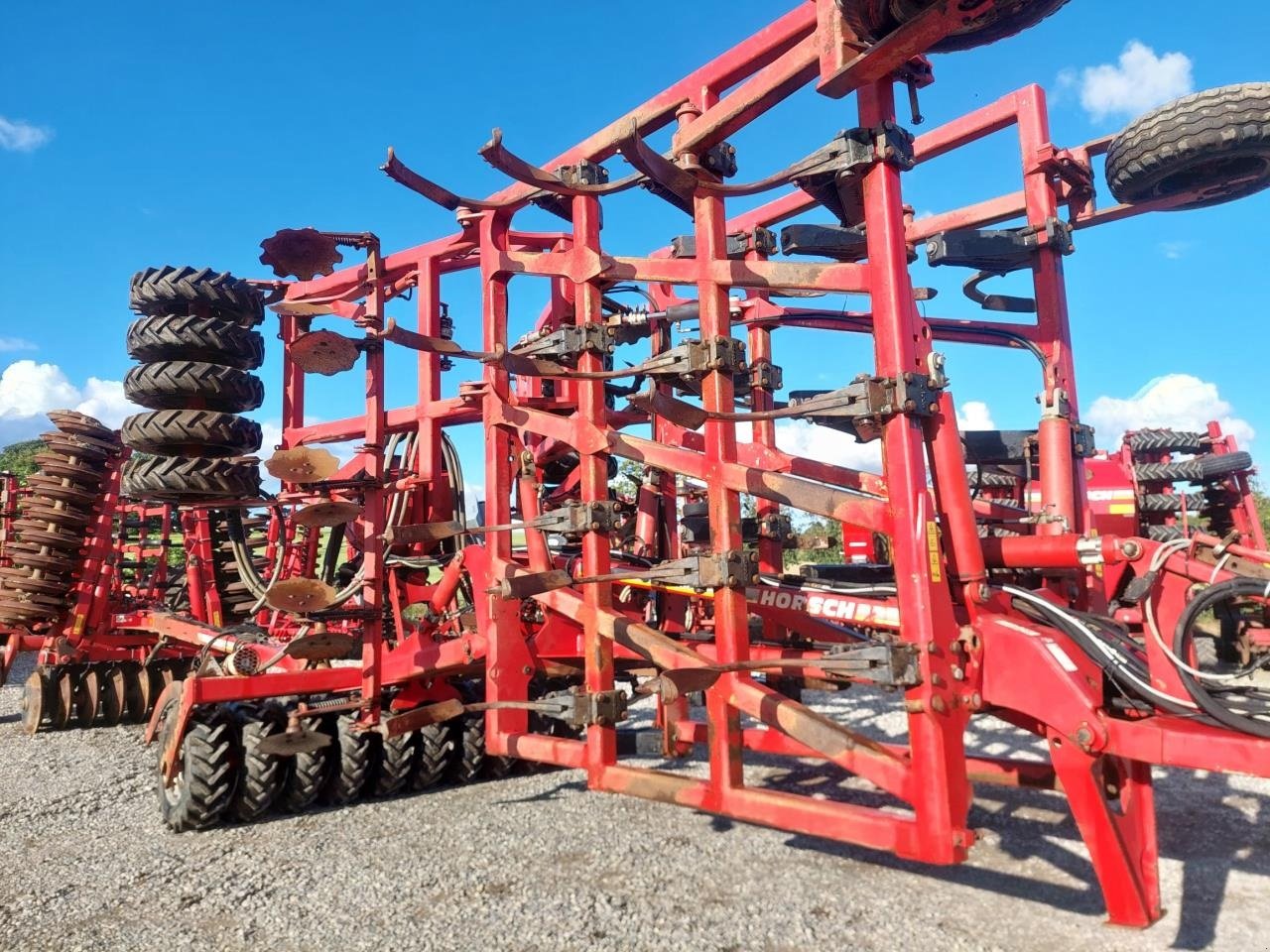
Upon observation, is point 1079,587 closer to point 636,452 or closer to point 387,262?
point 636,452

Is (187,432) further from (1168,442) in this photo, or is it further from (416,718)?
(1168,442)

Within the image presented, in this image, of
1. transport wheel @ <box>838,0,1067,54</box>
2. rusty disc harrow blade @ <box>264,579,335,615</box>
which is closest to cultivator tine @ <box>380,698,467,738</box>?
rusty disc harrow blade @ <box>264,579,335,615</box>

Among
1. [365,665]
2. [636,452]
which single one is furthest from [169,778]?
[636,452]

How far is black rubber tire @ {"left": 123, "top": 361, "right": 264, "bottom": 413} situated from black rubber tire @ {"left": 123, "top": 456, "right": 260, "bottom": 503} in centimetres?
38

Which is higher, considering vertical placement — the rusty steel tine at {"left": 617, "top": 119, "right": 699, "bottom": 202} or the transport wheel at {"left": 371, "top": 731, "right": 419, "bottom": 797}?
the rusty steel tine at {"left": 617, "top": 119, "right": 699, "bottom": 202}

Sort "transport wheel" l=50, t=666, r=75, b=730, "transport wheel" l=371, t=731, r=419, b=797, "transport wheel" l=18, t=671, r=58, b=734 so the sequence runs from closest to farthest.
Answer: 1. "transport wheel" l=371, t=731, r=419, b=797
2. "transport wheel" l=18, t=671, r=58, b=734
3. "transport wheel" l=50, t=666, r=75, b=730

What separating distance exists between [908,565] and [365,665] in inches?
139

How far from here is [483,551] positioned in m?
5.04

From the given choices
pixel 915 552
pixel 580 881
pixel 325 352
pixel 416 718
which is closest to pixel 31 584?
pixel 325 352

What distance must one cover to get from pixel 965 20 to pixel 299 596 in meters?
4.29

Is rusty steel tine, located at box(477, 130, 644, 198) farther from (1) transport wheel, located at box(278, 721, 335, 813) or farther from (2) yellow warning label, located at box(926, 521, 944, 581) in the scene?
(1) transport wheel, located at box(278, 721, 335, 813)

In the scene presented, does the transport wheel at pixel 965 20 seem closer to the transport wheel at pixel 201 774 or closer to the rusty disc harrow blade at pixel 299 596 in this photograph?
the rusty disc harrow blade at pixel 299 596

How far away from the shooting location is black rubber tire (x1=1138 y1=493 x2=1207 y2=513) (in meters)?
11.1

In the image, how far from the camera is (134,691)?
875cm
